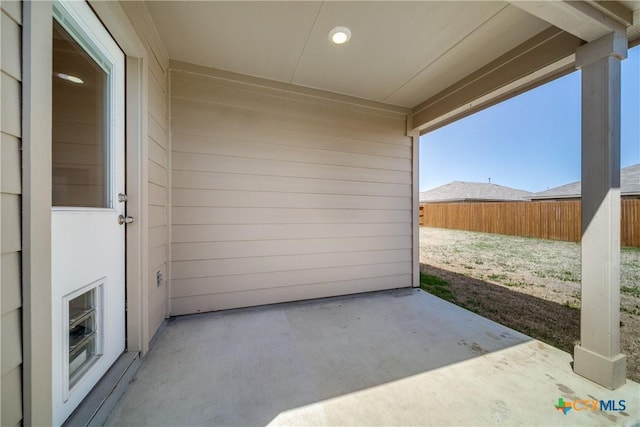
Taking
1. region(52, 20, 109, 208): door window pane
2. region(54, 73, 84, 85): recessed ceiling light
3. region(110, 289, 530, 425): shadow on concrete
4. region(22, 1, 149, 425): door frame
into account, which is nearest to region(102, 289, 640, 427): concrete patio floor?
region(110, 289, 530, 425): shadow on concrete

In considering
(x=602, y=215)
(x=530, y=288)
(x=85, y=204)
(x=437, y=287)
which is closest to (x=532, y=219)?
(x=530, y=288)

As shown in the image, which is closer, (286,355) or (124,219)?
(124,219)

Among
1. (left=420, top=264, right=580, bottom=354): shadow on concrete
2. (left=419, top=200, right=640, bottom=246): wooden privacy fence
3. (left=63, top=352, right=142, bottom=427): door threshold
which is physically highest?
(left=419, top=200, right=640, bottom=246): wooden privacy fence

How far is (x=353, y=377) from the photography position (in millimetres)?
1543

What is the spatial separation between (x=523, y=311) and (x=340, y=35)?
137 inches

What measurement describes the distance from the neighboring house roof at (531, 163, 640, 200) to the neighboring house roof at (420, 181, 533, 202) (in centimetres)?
415

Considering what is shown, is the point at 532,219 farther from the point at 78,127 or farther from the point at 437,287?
the point at 78,127

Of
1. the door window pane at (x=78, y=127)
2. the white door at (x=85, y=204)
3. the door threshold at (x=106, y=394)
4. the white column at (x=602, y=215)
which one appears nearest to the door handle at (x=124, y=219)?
the white door at (x=85, y=204)

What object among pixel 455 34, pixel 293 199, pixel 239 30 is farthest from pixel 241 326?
pixel 455 34

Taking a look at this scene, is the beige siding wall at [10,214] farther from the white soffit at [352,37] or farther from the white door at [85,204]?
the white soffit at [352,37]

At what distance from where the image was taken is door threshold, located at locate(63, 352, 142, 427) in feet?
3.66

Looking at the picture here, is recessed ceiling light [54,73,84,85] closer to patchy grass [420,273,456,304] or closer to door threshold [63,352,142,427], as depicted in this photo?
door threshold [63,352,142,427]

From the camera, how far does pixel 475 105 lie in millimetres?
2678

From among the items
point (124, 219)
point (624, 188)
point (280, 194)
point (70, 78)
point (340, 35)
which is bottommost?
point (124, 219)
